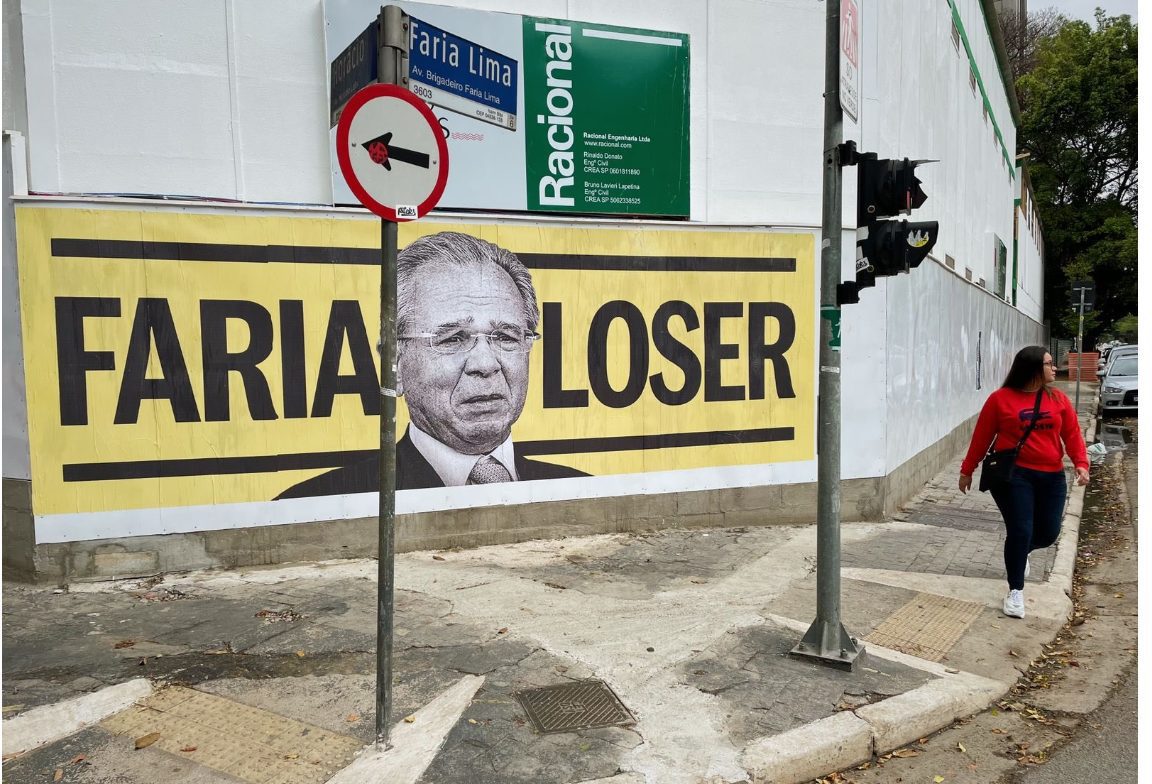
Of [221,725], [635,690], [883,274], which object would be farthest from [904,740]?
[221,725]

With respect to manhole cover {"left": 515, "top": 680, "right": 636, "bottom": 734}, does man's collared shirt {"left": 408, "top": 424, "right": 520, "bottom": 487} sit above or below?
above

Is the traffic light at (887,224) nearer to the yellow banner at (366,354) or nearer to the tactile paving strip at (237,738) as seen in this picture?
the yellow banner at (366,354)

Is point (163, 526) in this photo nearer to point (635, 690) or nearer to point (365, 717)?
point (365, 717)

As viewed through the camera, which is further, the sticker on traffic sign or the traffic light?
the traffic light

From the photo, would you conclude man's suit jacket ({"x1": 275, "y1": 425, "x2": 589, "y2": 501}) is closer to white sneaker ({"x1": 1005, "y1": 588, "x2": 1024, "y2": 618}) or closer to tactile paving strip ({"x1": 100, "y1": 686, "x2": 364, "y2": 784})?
tactile paving strip ({"x1": 100, "y1": 686, "x2": 364, "y2": 784})

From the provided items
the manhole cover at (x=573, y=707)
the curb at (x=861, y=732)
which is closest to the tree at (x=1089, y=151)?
the curb at (x=861, y=732)

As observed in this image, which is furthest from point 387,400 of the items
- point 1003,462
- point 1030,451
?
point 1030,451

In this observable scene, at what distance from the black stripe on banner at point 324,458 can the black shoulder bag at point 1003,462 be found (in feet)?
8.99

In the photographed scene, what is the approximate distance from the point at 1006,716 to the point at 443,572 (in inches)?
163

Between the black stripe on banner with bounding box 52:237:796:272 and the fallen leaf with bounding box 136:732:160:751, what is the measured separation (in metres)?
3.95

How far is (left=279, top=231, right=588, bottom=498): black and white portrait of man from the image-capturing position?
280 inches

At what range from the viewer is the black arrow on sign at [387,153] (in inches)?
136

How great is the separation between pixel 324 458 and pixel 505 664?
3.01 metres

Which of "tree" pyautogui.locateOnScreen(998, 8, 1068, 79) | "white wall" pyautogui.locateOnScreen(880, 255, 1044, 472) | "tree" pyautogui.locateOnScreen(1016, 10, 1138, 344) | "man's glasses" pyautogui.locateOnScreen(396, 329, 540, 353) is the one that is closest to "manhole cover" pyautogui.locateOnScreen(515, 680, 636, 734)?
"man's glasses" pyautogui.locateOnScreen(396, 329, 540, 353)
